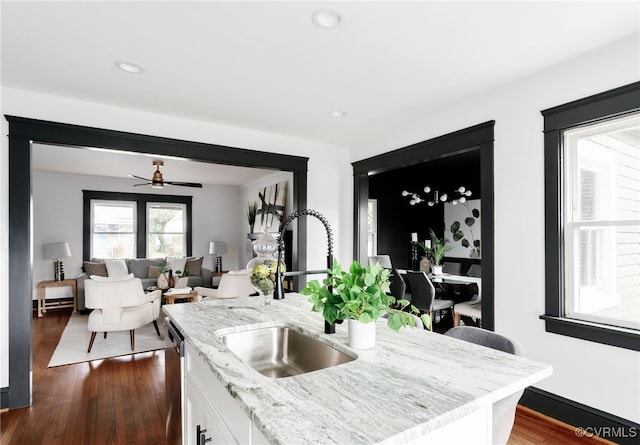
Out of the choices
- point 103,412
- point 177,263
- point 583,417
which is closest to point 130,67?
point 103,412

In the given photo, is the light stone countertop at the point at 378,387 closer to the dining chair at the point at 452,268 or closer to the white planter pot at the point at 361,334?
the white planter pot at the point at 361,334

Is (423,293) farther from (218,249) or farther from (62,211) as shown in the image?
(62,211)

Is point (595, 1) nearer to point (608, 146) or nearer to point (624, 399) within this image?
point (608, 146)

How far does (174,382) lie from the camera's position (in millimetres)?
1823

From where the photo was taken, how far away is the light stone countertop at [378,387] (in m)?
0.87

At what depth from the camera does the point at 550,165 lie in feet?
8.27

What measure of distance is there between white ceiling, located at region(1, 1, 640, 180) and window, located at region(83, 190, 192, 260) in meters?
4.78

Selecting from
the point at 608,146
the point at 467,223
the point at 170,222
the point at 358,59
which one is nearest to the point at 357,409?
the point at 358,59

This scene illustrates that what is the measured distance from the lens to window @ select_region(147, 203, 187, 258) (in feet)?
25.3

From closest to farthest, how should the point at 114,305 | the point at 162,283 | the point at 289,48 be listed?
the point at 289,48 → the point at 114,305 → the point at 162,283

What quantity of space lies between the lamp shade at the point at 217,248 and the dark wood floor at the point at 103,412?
4.24m

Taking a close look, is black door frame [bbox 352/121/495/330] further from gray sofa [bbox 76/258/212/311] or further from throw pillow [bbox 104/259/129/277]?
throw pillow [bbox 104/259/129/277]

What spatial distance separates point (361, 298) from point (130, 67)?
2.31 metres

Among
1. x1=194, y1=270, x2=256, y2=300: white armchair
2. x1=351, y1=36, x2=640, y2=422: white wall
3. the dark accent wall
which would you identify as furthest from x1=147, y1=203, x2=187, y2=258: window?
x1=351, y1=36, x2=640, y2=422: white wall
